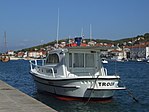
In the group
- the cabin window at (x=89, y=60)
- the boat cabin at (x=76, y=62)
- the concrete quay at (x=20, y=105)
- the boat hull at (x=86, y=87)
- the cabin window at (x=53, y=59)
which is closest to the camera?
the concrete quay at (x=20, y=105)

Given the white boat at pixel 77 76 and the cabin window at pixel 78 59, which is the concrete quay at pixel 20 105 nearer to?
the white boat at pixel 77 76

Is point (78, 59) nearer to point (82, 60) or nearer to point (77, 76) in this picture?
point (82, 60)

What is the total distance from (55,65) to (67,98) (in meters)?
2.45

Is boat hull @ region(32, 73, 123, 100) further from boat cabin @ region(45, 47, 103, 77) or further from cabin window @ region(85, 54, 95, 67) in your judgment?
cabin window @ region(85, 54, 95, 67)

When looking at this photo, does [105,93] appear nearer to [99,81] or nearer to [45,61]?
[99,81]

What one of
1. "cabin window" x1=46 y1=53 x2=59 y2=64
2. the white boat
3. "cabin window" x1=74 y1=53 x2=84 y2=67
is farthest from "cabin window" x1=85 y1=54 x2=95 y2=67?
"cabin window" x1=46 y1=53 x2=59 y2=64

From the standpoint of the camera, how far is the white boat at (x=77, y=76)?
1903 cm

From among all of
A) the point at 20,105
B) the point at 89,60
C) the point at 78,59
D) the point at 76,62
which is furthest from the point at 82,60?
the point at 20,105

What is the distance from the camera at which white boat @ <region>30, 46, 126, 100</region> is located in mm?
19031

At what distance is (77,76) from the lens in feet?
65.4

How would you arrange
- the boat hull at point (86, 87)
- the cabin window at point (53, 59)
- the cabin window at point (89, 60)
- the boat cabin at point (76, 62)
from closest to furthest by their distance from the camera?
the boat hull at point (86, 87)
the boat cabin at point (76, 62)
the cabin window at point (89, 60)
the cabin window at point (53, 59)

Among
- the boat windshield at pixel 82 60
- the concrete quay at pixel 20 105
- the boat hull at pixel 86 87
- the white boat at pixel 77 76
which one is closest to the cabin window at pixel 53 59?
the white boat at pixel 77 76

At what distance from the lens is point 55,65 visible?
71.2 feet

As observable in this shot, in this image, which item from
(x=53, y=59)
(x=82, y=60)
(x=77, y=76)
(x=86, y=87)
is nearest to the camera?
(x=86, y=87)
